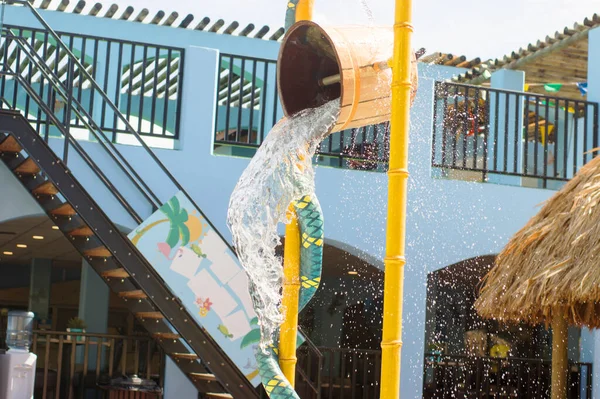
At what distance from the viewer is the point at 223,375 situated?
8734 millimetres

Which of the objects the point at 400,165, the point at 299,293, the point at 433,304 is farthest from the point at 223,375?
the point at 433,304

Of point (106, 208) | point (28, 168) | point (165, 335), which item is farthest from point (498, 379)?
point (28, 168)

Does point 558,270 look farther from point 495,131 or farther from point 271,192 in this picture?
point 271,192

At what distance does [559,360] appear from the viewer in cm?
967

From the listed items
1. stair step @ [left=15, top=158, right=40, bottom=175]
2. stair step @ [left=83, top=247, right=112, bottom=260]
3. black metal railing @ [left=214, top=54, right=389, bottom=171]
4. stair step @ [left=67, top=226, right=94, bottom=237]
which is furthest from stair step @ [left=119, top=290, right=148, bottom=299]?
black metal railing @ [left=214, top=54, right=389, bottom=171]

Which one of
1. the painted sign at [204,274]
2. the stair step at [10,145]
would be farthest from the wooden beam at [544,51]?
the stair step at [10,145]

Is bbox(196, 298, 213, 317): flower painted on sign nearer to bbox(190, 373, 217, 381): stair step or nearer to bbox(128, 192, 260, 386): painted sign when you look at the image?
bbox(128, 192, 260, 386): painted sign

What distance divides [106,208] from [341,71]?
643 cm

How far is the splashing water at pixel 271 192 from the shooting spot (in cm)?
463

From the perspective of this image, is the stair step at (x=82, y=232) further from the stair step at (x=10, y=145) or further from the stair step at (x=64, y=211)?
the stair step at (x=10, y=145)

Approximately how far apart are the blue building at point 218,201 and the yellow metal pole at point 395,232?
15.2ft

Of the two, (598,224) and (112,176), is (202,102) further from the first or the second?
(598,224)

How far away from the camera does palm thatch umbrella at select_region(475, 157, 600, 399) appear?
8.37 metres

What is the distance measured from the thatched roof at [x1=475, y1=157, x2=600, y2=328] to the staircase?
2.54 metres
